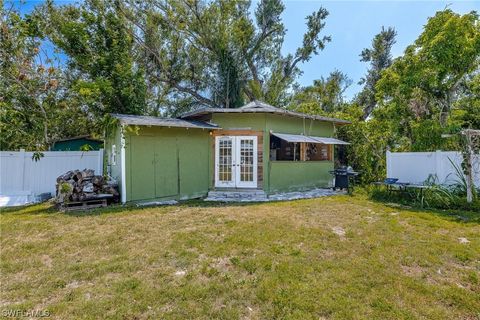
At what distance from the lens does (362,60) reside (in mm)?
25797

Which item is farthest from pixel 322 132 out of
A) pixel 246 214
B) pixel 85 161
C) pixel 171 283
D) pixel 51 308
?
pixel 51 308

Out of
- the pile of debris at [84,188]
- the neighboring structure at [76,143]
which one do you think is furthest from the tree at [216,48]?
the pile of debris at [84,188]

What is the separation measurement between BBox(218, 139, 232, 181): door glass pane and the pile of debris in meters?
4.23

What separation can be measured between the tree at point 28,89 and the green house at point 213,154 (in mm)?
3730

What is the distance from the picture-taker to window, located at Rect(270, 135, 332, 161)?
12.9 metres

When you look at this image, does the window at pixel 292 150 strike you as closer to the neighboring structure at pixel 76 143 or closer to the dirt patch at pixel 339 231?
the dirt patch at pixel 339 231

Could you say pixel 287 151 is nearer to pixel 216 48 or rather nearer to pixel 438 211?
pixel 438 211

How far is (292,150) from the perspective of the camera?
13547mm

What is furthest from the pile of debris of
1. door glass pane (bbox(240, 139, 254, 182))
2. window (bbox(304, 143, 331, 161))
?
window (bbox(304, 143, 331, 161))

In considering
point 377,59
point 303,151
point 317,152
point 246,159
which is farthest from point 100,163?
point 377,59

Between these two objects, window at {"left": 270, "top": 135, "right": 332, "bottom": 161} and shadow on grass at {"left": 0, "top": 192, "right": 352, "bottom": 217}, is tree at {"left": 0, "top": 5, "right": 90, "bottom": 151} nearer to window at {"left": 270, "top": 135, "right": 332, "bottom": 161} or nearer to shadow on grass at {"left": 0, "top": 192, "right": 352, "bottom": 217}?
shadow on grass at {"left": 0, "top": 192, "right": 352, "bottom": 217}

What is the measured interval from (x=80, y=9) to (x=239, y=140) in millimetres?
13337

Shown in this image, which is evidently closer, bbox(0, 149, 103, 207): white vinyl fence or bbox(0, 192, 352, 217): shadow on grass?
bbox(0, 192, 352, 217): shadow on grass

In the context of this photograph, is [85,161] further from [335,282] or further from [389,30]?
[389,30]
